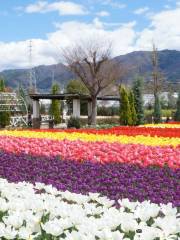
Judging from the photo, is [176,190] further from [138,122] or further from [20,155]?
[138,122]

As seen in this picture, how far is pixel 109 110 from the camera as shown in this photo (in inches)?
1853

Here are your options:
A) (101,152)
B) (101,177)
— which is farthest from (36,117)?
(101,177)

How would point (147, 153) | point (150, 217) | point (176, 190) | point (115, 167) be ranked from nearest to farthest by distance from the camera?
1. point (150, 217)
2. point (176, 190)
3. point (115, 167)
4. point (147, 153)

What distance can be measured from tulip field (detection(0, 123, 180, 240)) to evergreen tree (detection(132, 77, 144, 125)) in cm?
2185

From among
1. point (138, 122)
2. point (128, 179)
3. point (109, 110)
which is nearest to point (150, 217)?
point (128, 179)

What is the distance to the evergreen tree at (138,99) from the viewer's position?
1374 inches

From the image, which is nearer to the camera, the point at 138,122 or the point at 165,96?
the point at 138,122

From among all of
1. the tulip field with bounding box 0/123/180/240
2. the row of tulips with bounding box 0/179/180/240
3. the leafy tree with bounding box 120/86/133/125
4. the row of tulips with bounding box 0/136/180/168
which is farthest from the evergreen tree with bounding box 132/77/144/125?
the row of tulips with bounding box 0/179/180/240

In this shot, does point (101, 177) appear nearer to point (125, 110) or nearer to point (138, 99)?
point (125, 110)

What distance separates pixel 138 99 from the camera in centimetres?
3600

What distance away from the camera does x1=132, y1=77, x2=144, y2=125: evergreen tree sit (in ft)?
115

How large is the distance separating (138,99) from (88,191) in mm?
30256

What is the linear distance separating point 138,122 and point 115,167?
26.5m

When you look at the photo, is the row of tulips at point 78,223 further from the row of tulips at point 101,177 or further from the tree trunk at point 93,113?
the tree trunk at point 93,113
